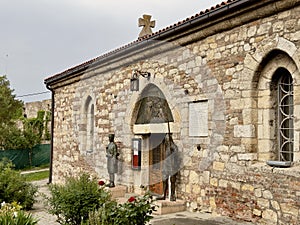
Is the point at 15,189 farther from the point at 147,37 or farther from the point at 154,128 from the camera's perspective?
the point at 147,37

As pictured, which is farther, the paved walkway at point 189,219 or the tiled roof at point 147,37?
the tiled roof at point 147,37

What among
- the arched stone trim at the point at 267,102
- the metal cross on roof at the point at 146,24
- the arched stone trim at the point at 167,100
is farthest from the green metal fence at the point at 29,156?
the arched stone trim at the point at 267,102

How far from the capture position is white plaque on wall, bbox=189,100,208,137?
7629 millimetres

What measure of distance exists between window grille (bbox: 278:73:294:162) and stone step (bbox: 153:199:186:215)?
93.3 inches

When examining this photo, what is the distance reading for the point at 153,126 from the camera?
30.6 ft

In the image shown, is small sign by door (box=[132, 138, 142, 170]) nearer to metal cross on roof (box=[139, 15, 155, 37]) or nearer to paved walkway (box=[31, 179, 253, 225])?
paved walkway (box=[31, 179, 253, 225])

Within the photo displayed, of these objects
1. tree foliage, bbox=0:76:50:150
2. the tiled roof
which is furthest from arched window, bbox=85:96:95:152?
tree foliage, bbox=0:76:50:150

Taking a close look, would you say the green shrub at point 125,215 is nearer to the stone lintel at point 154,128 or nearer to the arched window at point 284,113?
the arched window at point 284,113

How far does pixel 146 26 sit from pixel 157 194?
592 centimetres

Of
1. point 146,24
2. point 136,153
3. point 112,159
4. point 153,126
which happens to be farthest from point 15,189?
point 146,24

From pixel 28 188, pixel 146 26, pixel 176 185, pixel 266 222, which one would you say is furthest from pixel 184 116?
pixel 146 26

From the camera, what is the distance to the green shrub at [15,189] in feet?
31.0

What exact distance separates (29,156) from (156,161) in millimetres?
14891

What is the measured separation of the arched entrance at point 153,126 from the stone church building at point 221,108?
0.02 m
